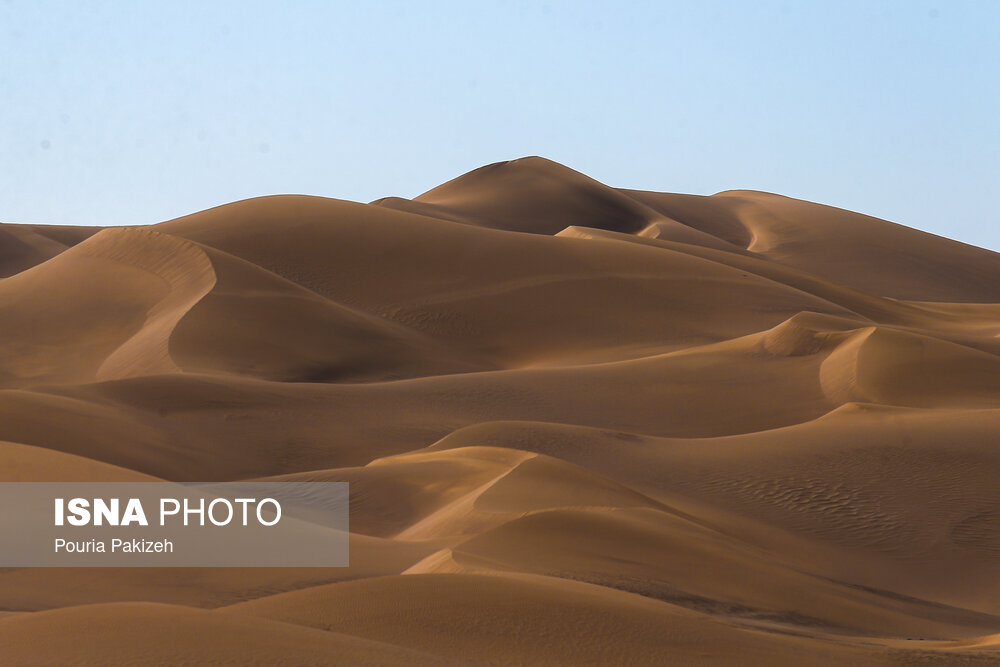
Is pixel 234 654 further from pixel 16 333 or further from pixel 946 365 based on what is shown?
pixel 16 333

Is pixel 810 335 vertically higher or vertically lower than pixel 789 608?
higher

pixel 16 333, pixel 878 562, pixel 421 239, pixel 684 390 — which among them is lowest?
pixel 878 562

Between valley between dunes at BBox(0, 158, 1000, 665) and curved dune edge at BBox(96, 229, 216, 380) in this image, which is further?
curved dune edge at BBox(96, 229, 216, 380)

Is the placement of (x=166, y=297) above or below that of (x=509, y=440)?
above

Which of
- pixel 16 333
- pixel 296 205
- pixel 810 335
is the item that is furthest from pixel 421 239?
pixel 810 335

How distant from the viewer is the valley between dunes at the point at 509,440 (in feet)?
23.1

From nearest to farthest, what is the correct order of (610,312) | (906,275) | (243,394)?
(243,394) → (610,312) → (906,275)

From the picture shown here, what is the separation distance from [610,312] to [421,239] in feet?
22.1

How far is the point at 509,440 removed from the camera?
16.4m

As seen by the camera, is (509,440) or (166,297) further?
(166,297)

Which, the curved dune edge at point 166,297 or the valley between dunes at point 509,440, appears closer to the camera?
the valley between dunes at point 509,440

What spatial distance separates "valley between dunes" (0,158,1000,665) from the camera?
7031 mm

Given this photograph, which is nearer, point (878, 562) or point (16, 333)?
point (878, 562)

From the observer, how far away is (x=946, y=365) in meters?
21.8
